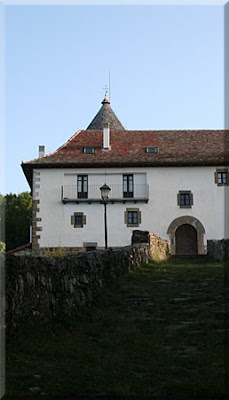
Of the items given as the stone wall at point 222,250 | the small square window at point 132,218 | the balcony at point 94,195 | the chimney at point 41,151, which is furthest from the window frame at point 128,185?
the stone wall at point 222,250

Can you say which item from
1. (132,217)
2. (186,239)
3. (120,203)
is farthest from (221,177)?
(120,203)

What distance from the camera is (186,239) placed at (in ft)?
108

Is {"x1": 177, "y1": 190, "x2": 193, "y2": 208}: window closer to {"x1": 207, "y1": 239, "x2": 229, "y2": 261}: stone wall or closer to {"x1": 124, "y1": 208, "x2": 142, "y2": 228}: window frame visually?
{"x1": 124, "y1": 208, "x2": 142, "y2": 228}: window frame

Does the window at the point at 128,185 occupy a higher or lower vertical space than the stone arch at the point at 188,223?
higher

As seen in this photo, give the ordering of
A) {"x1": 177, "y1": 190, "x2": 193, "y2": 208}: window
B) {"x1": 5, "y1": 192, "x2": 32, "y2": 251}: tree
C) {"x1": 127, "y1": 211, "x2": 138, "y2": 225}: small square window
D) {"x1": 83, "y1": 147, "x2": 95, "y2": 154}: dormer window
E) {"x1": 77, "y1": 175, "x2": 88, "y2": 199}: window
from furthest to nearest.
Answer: {"x1": 5, "y1": 192, "x2": 32, "y2": 251}: tree → {"x1": 83, "y1": 147, "x2": 95, "y2": 154}: dormer window → {"x1": 177, "y1": 190, "x2": 193, "y2": 208}: window → {"x1": 77, "y1": 175, "x2": 88, "y2": 199}: window → {"x1": 127, "y1": 211, "x2": 138, "y2": 225}: small square window

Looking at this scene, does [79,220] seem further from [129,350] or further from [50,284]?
[129,350]

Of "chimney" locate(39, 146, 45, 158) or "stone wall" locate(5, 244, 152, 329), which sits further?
"chimney" locate(39, 146, 45, 158)

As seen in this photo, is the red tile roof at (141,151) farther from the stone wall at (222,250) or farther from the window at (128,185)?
the stone wall at (222,250)

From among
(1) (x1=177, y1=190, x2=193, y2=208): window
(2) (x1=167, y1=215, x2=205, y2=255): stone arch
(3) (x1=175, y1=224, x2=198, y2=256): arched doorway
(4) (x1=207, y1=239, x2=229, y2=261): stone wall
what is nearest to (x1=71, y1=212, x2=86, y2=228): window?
(2) (x1=167, y1=215, x2=205, y2=255): stone arch

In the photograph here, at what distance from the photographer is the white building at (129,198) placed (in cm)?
3272

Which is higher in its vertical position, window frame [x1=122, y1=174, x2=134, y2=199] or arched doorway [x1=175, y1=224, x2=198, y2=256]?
window frame [x1=122, y1=174, x2=134, y2=199]

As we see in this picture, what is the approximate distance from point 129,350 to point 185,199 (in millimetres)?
27259

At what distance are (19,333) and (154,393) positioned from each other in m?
1.95

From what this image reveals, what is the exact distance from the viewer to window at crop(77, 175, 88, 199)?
3303 cm
